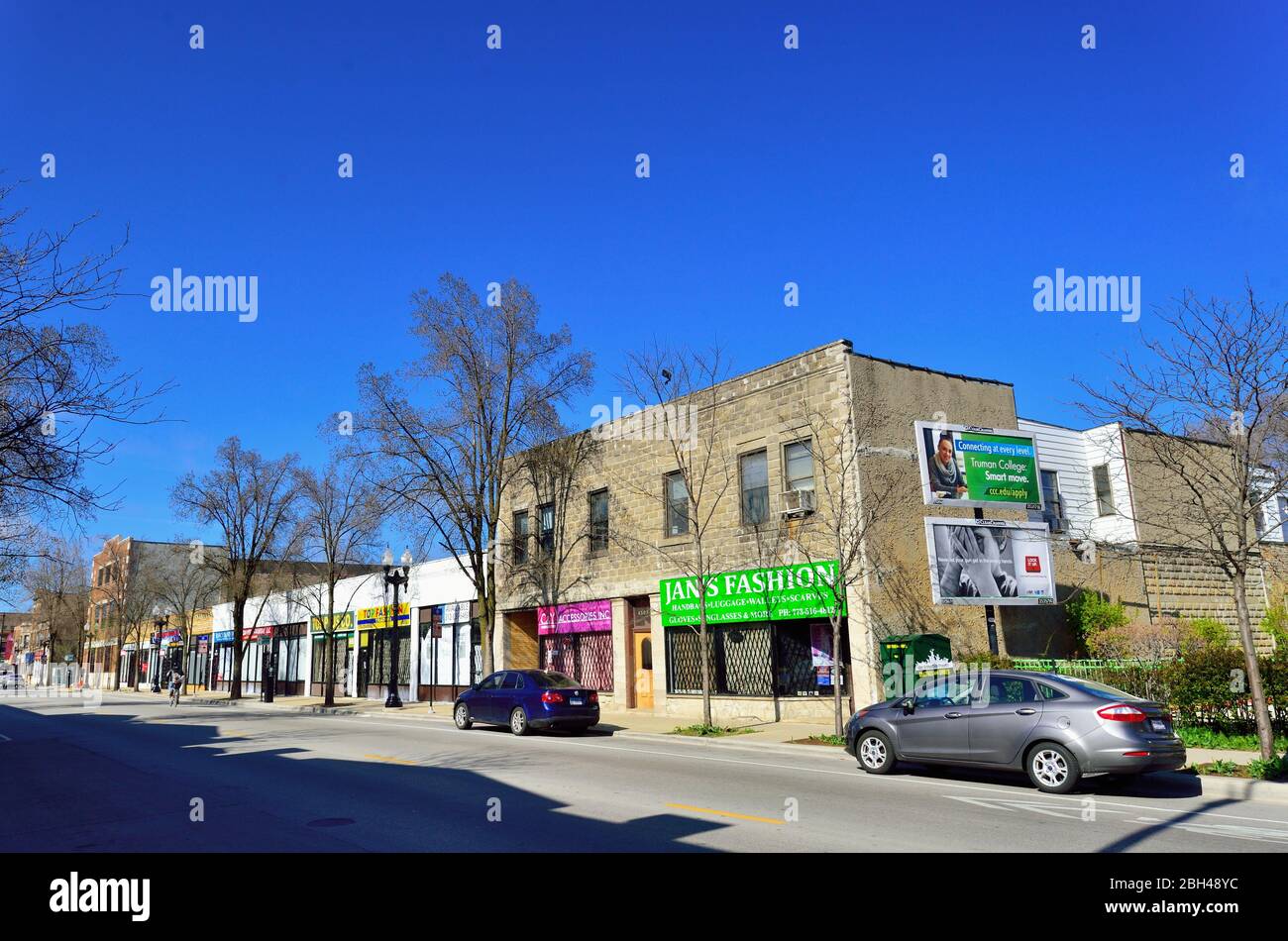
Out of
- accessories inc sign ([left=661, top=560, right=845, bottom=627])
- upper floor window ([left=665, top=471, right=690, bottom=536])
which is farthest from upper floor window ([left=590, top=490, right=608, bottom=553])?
accessories inc sign ([left=661, top=560, right=845, bottom=627])

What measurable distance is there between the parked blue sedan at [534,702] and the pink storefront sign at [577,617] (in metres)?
5.51

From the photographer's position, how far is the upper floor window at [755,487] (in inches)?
886

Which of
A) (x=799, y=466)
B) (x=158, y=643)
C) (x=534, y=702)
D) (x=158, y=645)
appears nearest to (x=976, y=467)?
(x=799, y=466)

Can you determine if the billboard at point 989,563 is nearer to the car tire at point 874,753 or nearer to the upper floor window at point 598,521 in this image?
the car tire at point 874,753

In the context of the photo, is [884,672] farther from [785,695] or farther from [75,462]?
[75,462]

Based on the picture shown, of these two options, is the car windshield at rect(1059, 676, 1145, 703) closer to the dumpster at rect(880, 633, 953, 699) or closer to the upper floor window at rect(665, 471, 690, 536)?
the dumpster at rect(880, 633, 953, 699)

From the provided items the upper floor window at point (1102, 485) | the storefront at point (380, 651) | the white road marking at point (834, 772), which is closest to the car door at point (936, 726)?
the white road marking at point (834, 772)

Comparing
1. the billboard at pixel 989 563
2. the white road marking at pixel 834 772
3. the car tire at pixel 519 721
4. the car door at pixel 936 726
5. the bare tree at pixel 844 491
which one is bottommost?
the white road marking at pixel 834 772

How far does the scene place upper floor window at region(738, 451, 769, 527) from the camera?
73.8 feet

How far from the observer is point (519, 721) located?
2052 centimetres

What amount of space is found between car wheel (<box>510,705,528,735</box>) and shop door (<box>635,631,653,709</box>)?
575 cm

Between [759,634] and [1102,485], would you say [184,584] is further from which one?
[1102,485]
